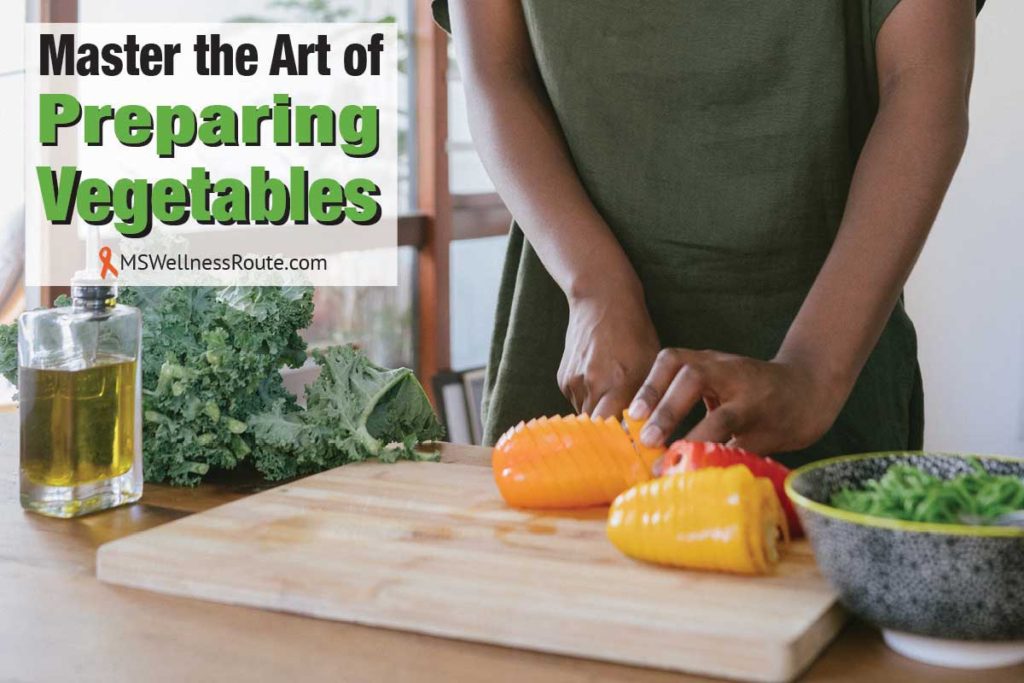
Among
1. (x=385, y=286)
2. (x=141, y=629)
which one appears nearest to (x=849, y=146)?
(x=141, y=629)

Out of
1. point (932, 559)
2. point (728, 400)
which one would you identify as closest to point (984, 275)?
point (728, 400)

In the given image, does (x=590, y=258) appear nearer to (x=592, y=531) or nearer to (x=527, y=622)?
(x=592, y=531)

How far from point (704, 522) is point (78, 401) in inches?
27.2

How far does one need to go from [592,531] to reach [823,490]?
259 mm

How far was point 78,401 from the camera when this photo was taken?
53.1 inches

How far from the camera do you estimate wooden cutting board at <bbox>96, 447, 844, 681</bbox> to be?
3.09 feet

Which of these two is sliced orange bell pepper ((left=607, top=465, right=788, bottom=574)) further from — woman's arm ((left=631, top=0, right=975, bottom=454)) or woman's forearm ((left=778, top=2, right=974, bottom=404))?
woman's forearm ((left=778, top=2, right=974, bottom=404))

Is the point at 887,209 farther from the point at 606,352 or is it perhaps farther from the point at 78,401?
the point at 78,401

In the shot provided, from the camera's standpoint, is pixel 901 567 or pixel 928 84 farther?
pixel 928 84

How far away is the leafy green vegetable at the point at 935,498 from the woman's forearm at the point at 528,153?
2.33 ft

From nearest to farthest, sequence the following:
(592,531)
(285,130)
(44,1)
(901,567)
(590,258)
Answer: (901,567), (592,531), (590,258), (44,1), (285,130)

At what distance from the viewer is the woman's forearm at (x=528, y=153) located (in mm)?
1699

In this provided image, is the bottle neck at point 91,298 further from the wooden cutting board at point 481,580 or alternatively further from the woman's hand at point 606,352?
the woman's hand at point 606,352

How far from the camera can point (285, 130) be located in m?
4.48
